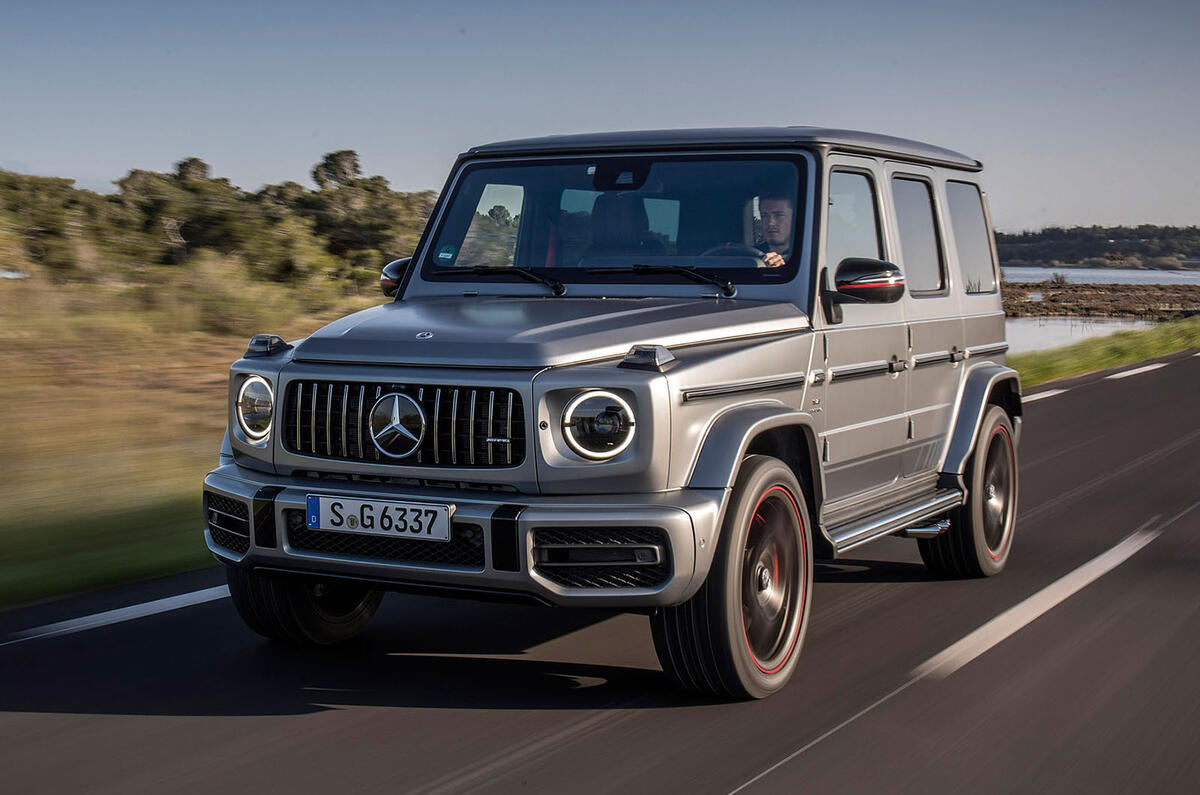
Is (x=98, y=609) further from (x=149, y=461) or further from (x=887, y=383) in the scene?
(x=149, y=461)

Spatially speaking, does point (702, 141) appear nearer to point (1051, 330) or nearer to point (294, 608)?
point (294, 608)

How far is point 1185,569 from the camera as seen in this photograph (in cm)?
643

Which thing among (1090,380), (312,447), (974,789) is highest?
(312,447)

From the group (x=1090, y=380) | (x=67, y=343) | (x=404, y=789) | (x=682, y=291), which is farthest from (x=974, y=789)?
(x=1090, y=380)

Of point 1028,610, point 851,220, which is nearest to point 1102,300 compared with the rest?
point 1028,610

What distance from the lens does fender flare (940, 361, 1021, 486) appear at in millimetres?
6180

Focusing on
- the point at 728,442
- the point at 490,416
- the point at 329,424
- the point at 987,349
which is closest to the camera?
the point at 490,416

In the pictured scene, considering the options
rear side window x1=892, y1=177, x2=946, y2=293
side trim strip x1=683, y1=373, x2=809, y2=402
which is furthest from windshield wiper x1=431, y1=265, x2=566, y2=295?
rear side window x1=892, y1=177, x2=946, y2=293

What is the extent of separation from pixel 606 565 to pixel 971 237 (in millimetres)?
3509

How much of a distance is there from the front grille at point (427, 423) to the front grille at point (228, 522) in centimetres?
26

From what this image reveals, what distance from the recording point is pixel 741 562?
4219mm

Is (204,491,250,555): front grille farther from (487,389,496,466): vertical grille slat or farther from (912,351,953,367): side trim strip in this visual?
(912,351,953,367): side trim strip

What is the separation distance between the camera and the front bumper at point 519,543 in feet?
12.9

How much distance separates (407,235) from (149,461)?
50.5 feet
